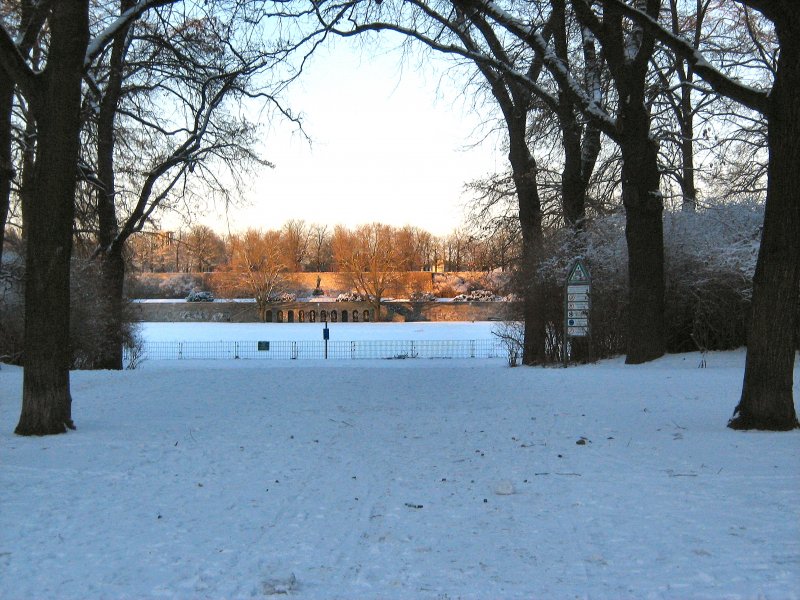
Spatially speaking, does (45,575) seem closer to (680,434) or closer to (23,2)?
(680,434)

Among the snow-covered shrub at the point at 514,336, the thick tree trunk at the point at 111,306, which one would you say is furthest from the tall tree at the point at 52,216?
the snow-covered shrub at the point at 514,336

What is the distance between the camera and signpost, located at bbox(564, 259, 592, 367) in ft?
53.8

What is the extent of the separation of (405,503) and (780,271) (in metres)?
4.97

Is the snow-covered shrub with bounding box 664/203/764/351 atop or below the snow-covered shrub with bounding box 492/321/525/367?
atop

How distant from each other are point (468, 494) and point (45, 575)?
3234 mm

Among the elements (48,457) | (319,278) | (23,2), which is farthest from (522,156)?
(319,278)

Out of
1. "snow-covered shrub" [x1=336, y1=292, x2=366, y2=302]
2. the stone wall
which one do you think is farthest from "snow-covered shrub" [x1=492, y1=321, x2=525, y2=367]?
"snow-covered shrub" [x1=336, y1=292, x2=366, y2=302]

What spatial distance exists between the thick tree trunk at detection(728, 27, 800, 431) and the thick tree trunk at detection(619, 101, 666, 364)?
6751 millimetres

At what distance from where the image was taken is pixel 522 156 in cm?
2027

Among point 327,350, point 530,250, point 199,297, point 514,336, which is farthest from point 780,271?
point 199,297

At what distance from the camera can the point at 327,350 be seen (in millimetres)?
32312

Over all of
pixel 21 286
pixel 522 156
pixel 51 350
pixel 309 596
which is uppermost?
pixel 522 156

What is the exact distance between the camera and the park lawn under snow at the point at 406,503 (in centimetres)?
405

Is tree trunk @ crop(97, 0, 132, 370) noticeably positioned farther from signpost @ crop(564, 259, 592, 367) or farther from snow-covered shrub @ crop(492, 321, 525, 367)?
signpost @ crop(564, 259, 592, 367)
